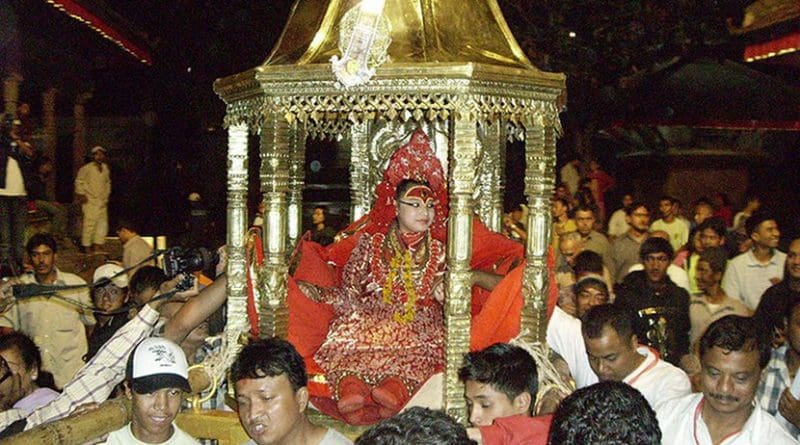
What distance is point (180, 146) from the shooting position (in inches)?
784

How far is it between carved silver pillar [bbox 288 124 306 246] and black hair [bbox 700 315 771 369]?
11.2ft

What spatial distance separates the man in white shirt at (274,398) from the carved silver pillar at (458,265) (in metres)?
1.08

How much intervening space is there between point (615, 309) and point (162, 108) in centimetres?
1632

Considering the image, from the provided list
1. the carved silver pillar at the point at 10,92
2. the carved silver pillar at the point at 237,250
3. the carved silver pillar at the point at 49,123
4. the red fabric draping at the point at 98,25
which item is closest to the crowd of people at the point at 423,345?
the carved silver pillar at the point at 237,250

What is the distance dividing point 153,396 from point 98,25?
34.4 ft

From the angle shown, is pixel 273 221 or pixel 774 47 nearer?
pixel 273 221

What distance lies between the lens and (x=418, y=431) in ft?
8.79

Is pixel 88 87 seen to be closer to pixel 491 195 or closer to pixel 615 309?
pixel 491 195

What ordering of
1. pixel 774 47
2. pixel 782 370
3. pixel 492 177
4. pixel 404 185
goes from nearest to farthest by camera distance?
pixel 782 370
pixel 404 185
pixel 492 177
pixel 774 47

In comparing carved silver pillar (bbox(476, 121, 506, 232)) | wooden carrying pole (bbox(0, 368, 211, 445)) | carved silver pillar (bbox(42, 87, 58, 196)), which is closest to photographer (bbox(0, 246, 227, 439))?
wooden carrying pole (bbox(0, 368, 211, 445))

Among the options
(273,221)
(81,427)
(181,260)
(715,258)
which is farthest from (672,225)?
(81,427)

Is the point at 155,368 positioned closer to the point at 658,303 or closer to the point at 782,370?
the point at 782,370

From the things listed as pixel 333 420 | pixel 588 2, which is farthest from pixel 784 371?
pixel 588 2

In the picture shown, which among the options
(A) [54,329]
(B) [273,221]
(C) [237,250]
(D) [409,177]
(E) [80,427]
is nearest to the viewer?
(E) [80,427]
